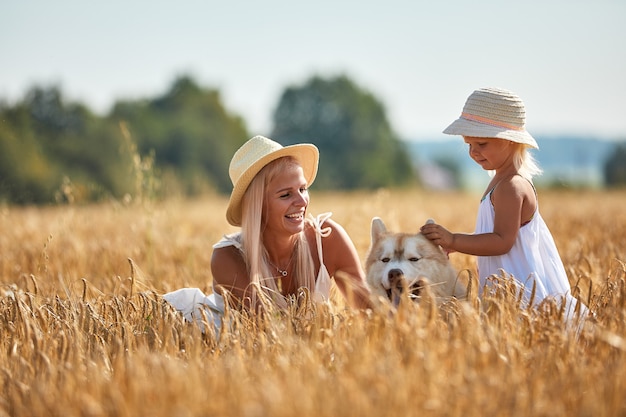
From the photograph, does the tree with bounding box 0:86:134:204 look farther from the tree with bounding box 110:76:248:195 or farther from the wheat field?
the wheat field

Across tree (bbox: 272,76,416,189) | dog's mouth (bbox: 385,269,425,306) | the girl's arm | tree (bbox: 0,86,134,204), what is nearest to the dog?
dog's mouth (bbox: 385,269,425,306)

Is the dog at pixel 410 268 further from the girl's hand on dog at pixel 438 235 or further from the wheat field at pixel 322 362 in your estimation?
the wheat field at pixel 322 362

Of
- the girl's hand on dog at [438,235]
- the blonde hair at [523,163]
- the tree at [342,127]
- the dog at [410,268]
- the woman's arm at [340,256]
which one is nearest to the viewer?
the dog at [410,268]

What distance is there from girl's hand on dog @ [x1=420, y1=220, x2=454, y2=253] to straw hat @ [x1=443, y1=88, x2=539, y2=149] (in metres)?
0.55

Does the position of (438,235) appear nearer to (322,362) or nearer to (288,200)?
(288,200)

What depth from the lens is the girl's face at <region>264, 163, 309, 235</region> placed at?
13.8ft

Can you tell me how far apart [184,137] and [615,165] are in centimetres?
2644

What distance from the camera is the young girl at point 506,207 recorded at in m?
3.87

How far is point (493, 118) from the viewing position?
404 centimetres

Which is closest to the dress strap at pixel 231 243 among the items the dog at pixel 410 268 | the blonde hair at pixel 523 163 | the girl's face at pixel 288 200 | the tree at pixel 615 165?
the girl's face at pixel 288 200

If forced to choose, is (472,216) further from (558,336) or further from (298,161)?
(558,336)

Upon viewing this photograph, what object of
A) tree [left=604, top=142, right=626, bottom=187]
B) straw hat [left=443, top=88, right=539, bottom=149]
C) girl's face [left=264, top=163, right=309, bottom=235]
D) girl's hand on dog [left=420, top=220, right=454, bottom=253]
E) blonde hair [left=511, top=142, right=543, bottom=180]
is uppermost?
straw hat [left=443, top=88, right=539, bottom=149]

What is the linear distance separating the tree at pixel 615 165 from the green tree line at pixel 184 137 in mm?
14548

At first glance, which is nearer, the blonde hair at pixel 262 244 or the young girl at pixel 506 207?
the young girl at pixel 506 207
